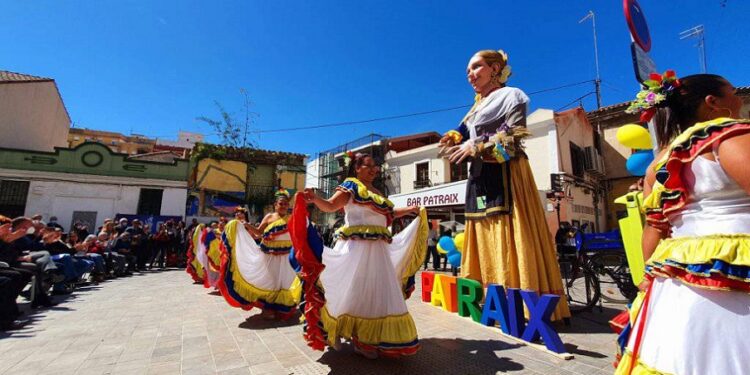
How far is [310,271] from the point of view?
2754 millimetres

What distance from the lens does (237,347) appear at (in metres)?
3.40

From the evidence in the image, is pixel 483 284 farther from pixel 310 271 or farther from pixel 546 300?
pixel 310 271

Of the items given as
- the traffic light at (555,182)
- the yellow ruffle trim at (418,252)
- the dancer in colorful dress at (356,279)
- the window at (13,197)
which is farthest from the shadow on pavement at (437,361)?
the window at (13,197)

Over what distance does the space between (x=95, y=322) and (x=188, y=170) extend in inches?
698

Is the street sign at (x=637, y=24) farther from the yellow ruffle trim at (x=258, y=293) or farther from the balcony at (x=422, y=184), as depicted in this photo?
the balcony at (x=422, y=184)

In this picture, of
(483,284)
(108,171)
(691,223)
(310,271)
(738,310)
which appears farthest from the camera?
(108,171)

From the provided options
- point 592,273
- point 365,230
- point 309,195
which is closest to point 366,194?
point 365,230

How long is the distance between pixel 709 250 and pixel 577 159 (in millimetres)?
17952

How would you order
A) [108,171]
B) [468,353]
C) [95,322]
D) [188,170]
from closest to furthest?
[468,353] < [95,322] < [108,171] < [188,170]

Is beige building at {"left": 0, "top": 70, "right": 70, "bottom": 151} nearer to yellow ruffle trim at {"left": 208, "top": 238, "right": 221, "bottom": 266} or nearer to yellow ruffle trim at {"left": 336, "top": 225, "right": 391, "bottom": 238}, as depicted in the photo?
yellow ruffle trim at {"left": 208, "top": 238, "right": 221, "bottom": 266}

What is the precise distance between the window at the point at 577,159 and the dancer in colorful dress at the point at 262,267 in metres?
15.8

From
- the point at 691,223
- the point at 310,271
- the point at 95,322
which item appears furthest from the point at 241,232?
the point at 691,223

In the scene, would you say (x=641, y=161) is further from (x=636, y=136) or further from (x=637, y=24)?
(x=637, y=24)

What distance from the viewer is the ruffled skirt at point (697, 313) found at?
3.59 ft
